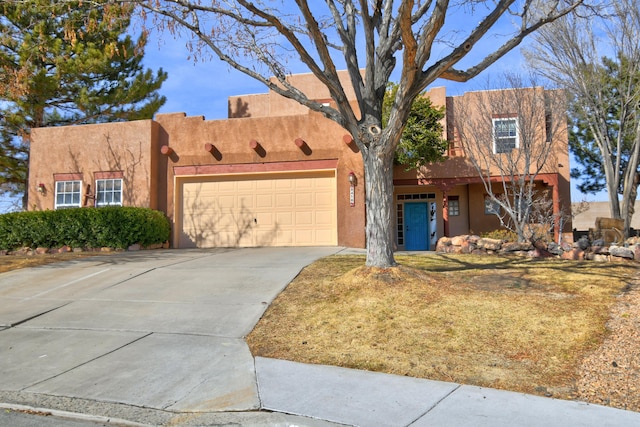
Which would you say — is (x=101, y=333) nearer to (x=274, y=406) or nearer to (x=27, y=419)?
(x=27, y=419)

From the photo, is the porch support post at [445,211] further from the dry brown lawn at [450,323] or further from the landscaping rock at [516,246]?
the dry brown lawn at [450,323]

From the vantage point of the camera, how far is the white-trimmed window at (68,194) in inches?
685

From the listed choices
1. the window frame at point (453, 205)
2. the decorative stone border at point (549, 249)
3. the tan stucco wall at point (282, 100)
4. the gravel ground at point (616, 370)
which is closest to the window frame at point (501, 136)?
the decorative stone border at point (549, 249)

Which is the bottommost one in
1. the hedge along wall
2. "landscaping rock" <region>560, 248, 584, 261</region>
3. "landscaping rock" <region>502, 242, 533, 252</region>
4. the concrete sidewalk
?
the concrete sidewalk

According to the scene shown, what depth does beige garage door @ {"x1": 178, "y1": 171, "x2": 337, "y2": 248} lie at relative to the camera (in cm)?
1541

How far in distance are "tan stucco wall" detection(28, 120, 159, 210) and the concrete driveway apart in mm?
4938

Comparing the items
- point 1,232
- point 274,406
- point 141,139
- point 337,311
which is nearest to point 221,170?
point 141,139

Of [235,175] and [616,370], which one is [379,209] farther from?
[235,175]

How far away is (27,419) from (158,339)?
2.22 metres

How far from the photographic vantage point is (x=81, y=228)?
15.0 m

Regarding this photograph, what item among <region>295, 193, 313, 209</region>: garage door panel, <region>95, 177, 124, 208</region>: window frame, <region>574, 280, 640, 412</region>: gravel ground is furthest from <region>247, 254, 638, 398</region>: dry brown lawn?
<region>95, 177, 124, 208</region>: window frame

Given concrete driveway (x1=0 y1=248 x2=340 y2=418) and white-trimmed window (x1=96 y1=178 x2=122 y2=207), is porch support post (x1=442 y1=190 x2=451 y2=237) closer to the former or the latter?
concrete driveway (x1=0 y1=248 x2=340 y2=418)

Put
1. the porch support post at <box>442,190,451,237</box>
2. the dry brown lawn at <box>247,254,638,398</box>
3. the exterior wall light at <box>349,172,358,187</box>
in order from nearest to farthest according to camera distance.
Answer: the dry brown lawn at <box>247,254,638,398</box>, the exterior wall light at <box>349,172,358,187</box>, the porch support post at <box>442,190,451,237</box>

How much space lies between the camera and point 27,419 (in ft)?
14.7
